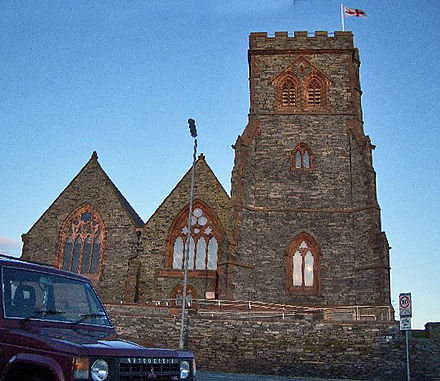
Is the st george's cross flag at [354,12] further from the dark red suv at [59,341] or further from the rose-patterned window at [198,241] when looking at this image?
the dark red suv at [59,341]

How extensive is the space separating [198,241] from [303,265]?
608 centimetres

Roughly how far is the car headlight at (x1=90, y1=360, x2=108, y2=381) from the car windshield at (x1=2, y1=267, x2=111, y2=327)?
1.09 metres

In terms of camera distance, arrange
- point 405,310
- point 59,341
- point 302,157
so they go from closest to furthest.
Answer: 1. point 59,341
2. point 405,310
3. point 302,157

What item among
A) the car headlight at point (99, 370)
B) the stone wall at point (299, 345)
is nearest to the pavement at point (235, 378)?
the stone wall at point (299, 345)

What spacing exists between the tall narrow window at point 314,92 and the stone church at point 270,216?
0.19 feet

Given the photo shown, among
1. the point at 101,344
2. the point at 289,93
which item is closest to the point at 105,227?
the point at 289,93

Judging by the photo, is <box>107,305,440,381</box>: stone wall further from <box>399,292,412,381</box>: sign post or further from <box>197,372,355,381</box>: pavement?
<box>399,292,412,381</box>: sign post

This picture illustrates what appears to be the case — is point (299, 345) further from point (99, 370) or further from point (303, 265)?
point (99, 370)

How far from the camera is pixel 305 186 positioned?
26.0m

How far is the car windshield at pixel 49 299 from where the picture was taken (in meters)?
5.21

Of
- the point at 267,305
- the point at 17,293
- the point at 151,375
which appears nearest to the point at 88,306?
the point at 17,293

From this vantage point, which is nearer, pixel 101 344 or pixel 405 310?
pixel 101 344

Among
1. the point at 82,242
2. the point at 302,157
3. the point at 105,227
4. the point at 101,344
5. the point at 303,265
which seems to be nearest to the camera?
the point at 101,344

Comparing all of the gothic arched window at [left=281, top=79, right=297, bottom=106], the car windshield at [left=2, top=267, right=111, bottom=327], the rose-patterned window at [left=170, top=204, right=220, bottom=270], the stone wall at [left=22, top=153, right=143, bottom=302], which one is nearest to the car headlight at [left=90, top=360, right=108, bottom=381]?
the car windshield at [left=2, top=267, right=111, bottom=327]
